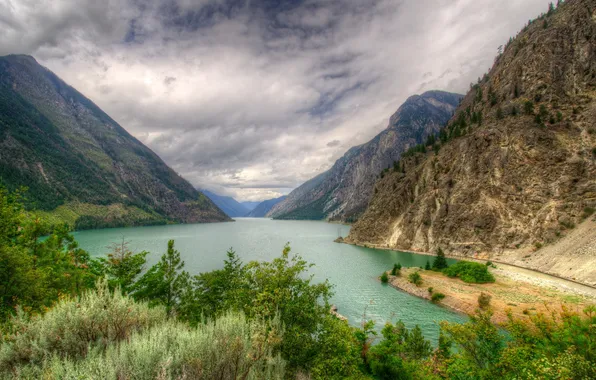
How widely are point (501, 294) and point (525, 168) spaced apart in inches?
1657

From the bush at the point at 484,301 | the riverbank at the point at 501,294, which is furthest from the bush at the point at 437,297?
the bush at the point at 484,301

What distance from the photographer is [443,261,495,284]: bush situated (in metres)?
39.2

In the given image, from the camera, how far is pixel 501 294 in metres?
33.4

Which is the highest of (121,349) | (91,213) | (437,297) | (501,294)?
(91,213)

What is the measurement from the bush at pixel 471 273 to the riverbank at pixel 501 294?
0.93 m

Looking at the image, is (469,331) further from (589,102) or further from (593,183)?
(589,102)

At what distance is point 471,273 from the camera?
40.2 m

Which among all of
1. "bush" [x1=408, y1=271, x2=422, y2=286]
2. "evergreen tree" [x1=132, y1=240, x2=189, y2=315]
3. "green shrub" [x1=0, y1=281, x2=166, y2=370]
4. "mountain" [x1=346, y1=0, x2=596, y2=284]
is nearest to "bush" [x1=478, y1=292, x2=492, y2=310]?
"bush" [x1=408, y1=271, x2=422, y2=286]

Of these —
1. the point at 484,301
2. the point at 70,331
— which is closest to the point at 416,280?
the point at 484,301

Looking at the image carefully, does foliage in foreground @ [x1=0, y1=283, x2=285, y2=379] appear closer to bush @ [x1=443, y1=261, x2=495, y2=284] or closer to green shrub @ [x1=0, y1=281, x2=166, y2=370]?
green shrub @ [x1=0, y1=281, x2=166, y2=370]

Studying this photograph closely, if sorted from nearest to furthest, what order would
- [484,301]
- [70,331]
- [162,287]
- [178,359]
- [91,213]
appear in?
[178,359]
[70,331]
[162,287]
[484,301]
[91,213]

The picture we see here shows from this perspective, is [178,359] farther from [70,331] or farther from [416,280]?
[416,280]

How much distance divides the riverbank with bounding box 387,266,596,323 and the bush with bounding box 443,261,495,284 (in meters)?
0.93

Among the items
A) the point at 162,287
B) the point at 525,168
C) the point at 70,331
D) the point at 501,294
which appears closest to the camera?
the point at 70,331
